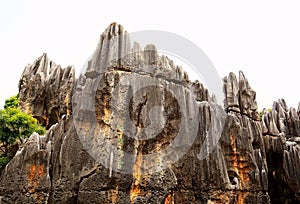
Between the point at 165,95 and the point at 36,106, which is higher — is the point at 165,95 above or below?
below

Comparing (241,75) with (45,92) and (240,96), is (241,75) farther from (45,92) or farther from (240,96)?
(45,92)

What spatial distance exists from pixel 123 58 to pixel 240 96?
1084cm

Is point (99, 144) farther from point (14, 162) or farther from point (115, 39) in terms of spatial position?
point (115, 39)

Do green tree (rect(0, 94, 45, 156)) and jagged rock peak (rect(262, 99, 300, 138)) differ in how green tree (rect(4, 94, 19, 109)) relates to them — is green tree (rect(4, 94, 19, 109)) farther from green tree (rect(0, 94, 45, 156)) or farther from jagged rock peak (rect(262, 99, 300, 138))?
jagged rock peak (rect(262, 99, 300, 138))

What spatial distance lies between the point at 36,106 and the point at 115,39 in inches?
379

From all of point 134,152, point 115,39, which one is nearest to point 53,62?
point 115,39

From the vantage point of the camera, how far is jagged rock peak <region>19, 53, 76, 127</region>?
1919cm

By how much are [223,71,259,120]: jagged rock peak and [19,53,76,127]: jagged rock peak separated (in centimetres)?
1027

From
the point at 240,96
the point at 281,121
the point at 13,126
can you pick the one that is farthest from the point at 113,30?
the point at 281,121

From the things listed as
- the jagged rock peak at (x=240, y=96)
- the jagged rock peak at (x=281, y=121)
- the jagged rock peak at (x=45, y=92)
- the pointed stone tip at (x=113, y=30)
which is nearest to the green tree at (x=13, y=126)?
the jagged rock peak at (x=45, y=92)

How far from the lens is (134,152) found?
10.7m

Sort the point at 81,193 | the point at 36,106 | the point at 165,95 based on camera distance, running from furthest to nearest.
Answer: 1. the point at 36,106
2. the point at 165,95
3. the point at 81,193

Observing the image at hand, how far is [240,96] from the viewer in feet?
66.8

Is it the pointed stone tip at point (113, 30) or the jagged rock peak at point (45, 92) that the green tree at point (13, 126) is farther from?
the pointed stone tip at point (113, 30)
